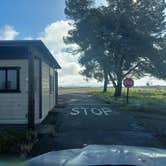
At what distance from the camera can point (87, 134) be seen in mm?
12758

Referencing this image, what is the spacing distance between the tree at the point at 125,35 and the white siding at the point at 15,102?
80.8ft

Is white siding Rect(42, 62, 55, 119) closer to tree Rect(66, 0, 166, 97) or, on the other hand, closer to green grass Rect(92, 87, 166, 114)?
green grass Rect(92, 87, 166, 114)

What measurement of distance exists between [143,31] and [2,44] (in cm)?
2827

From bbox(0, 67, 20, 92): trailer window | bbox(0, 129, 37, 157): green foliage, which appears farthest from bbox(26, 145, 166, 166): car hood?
bbox(0, 67, 20, 92): trailer window

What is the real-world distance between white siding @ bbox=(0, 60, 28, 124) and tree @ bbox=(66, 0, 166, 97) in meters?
24.6

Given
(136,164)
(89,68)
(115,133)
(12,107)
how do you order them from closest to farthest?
(136,164), (115,133), (12,107), (89,68)

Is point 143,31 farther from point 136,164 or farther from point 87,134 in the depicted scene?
point 136,164

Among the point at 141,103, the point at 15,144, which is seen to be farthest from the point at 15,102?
the point at 141,103

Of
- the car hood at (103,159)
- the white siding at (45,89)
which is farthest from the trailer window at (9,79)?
the car hood at (103,159)

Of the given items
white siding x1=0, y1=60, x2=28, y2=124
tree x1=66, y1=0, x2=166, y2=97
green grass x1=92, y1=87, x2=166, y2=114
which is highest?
tree x1=66, y1=0, x2=166, y2=97

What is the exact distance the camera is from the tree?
129 feet

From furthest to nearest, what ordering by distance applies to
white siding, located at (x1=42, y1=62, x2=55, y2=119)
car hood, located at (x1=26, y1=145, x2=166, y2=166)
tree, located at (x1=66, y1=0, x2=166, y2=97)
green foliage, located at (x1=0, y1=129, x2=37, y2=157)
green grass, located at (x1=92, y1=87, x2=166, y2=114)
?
tree, located at (x1=66, y1=0, x2=166, y2=97)
green grass, located at (x1=92, y1=87, x2=166, y2=114)
white siding, located at (x1=42, y1=62, x2=55, y2=119)
green foliage, located at (x1=0, y1=129, x2=37, y2=157)
car hood, located at (x1=26, y1=145, x2=166, y2=166)

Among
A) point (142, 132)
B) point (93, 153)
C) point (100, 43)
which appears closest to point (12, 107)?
point (142, 132)

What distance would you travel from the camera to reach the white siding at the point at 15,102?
50.9ft
